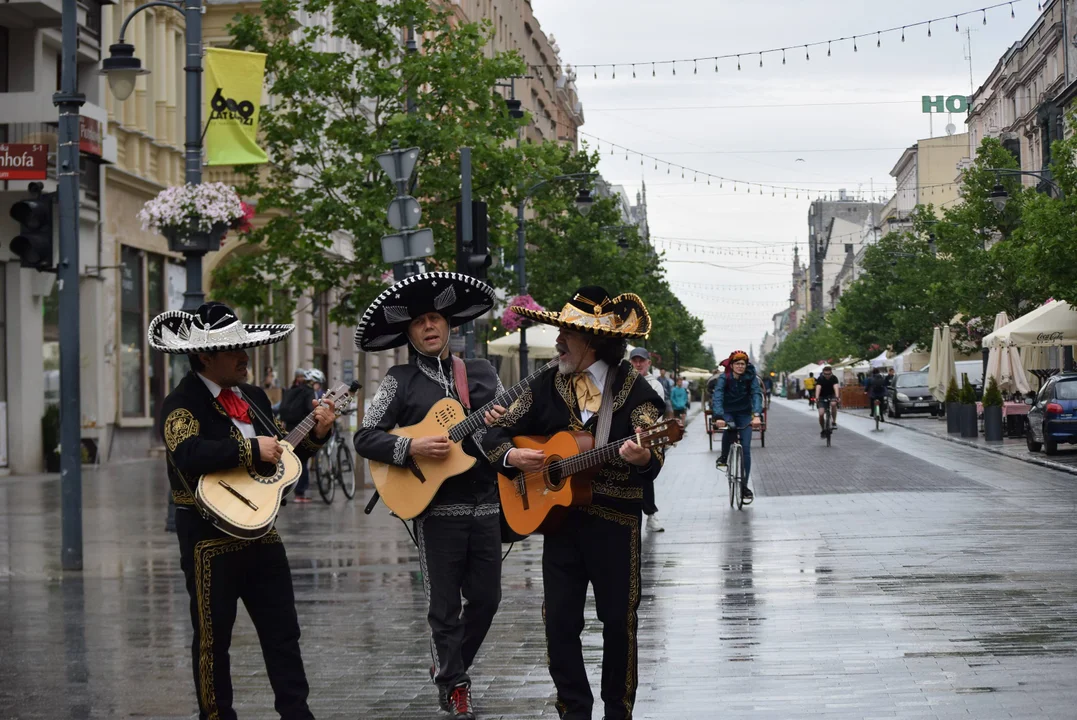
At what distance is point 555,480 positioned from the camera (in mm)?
6492

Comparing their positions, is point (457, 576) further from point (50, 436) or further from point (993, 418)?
point (993, 418)

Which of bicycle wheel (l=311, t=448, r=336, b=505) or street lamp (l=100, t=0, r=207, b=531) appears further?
bicycle wheel (l=311, t=448, r=336, b=505)

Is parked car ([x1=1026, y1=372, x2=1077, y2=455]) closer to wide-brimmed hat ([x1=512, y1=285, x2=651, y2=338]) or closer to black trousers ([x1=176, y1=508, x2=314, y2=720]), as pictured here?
wide-brimmed hat ([x1=512, y1=285, x2=651, y2=338])

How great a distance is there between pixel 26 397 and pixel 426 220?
335 inches

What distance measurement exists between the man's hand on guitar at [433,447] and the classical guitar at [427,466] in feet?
0.16

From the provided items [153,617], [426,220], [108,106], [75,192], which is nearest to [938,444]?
[426,220]

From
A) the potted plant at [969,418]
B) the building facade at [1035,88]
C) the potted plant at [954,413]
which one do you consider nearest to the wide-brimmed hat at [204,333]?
the potted plant at [969,418]

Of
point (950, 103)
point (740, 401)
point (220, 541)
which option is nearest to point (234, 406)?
point (220, 541)

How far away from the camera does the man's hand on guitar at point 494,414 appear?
6.73 meters

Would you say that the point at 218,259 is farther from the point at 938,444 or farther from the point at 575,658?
the point at 575,658

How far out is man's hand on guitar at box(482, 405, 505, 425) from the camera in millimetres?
6727

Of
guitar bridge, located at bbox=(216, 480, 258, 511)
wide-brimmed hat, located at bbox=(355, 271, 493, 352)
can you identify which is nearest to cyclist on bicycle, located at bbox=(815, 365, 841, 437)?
wide-brimmed hat, located at bbox=(355, 271, 493, 352)

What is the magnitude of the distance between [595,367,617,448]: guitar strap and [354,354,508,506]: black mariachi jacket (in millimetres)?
973

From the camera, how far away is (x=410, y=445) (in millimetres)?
7359
